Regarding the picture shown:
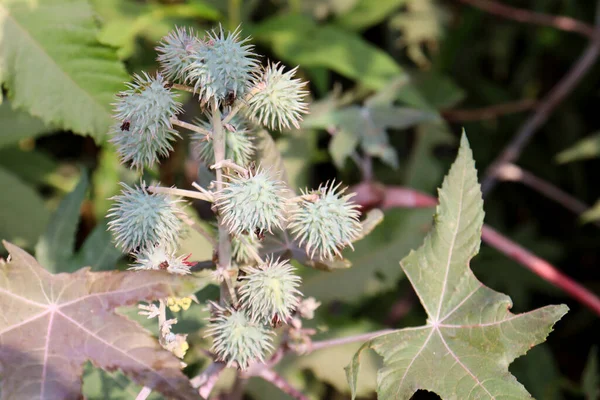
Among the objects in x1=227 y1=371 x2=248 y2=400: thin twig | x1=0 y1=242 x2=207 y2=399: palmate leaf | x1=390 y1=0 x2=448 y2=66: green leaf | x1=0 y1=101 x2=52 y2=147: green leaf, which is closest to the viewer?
x1=0 y1=242 x2=207 y2=399: palmate leaf

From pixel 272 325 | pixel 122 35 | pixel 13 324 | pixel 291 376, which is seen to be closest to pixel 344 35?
pixel 122 35

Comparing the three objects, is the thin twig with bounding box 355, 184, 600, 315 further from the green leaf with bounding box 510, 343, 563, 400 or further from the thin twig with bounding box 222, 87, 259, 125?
the thin twig with bounding box 222, 87, 259, 125

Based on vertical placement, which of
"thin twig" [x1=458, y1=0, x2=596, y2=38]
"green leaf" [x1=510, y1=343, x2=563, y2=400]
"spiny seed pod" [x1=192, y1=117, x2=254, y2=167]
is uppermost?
"thin twig" [x1=458, y1=0, x2=596, y2=38]

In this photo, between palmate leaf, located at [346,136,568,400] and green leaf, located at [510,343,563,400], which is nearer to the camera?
palmate leaf, located at [346,136,568,400]

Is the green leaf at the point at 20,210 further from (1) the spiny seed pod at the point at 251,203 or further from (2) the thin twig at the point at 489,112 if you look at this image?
(2) the thin twig at the point at 489,112

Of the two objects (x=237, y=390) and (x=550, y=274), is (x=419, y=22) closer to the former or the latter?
(x=550, y=274)

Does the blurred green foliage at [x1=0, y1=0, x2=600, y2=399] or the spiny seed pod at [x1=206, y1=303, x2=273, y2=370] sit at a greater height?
the blurred green foliage at [x1=0, y1=0, x2=600, y2=399]

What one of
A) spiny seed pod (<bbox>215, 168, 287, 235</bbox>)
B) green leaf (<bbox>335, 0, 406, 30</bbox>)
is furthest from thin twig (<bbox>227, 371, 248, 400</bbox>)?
green leaf (<bbox>335, 0, 406, 30</bbox>)
